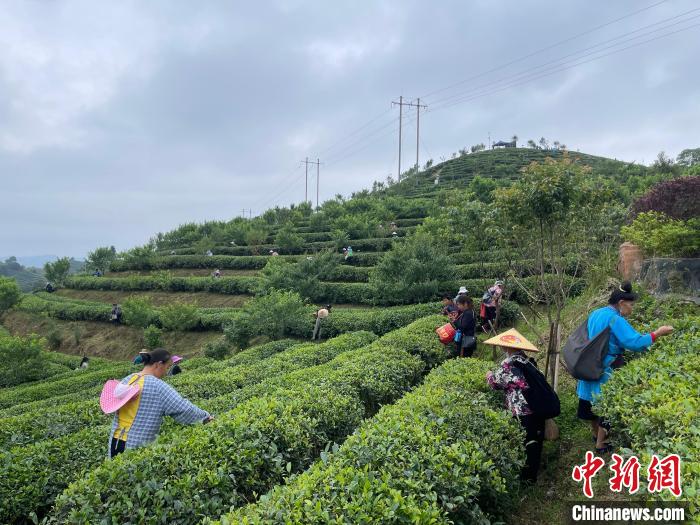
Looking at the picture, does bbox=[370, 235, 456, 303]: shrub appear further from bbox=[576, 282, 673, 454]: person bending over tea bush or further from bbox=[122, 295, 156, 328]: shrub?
bbox=[122, 295, 156, 328]: shrub

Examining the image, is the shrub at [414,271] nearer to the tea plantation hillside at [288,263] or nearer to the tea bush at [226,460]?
the tea plantation hillside at [288,263]

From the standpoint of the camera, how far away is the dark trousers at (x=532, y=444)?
4.23 metres

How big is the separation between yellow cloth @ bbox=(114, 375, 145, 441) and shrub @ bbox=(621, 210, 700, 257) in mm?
8564

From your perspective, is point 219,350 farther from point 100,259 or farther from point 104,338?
point 100,259

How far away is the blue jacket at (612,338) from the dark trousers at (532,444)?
60 centimetres

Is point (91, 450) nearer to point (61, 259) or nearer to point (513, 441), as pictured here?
point (513, 441)

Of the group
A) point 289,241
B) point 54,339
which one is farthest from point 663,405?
point 289,241

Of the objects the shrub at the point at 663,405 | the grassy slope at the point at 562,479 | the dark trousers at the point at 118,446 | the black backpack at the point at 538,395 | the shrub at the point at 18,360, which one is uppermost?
the shrub at the point at 663,405

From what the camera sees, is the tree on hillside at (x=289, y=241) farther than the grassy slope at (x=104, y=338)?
Yes

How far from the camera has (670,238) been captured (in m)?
7.49

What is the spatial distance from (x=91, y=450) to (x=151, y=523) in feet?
7.33

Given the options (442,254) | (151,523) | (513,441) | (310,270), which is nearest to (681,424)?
(513,441)

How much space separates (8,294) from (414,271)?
90.5ft

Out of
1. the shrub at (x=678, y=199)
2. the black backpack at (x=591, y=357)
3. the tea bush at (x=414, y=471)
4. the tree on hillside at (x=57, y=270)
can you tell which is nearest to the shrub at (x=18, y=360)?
the tea bush at (x=414, y=471)
